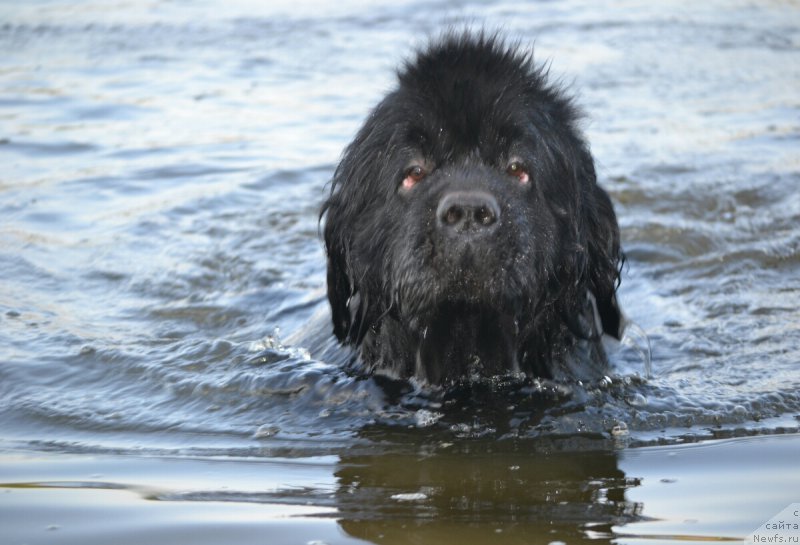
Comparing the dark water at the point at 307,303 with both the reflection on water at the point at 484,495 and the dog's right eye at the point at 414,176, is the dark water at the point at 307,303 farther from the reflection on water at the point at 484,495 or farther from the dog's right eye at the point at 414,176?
the dog's right eye at the point at 414,176

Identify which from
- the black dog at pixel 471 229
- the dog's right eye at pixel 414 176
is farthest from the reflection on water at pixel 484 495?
the dog's right eye at pixel 414 176

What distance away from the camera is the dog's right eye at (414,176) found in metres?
4.34

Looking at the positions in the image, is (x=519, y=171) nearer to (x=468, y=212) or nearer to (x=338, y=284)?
(x=468, y=212)

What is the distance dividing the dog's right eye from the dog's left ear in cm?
69

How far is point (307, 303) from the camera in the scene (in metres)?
6.21

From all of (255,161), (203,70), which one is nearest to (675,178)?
(255,161)

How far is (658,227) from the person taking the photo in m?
7.44

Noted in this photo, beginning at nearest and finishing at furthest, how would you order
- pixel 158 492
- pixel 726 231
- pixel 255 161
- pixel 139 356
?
pixel 158 492, pixel 139 356, pixel 726 231, pixel 255 161

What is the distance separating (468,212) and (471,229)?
6cm

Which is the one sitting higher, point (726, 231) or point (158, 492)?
point (726, 231)

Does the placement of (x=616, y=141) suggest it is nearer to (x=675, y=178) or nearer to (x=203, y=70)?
(x=675, y=178)

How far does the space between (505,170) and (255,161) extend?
4732mm

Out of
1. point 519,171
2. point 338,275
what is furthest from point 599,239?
point 338,275

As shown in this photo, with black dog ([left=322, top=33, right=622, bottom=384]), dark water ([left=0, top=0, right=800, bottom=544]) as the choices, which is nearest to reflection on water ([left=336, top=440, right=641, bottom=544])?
dark water ([left=0, top=0, right=800, bottom=544])
